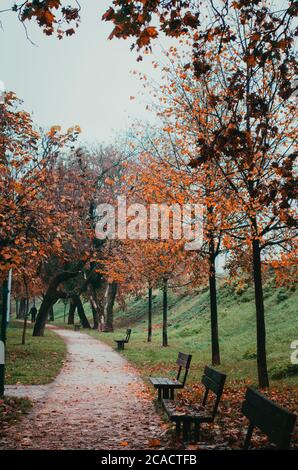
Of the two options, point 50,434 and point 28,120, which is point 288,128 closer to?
point 28,120

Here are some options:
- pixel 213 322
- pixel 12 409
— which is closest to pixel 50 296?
pixel 213 322

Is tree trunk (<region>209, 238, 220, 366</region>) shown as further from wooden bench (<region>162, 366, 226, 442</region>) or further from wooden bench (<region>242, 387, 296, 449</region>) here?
wooden bench (<region>242, 387, 296, 449</region>)

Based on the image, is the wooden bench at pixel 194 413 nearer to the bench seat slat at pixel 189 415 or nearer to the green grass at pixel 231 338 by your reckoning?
the bench seat slat at pixel 189 415

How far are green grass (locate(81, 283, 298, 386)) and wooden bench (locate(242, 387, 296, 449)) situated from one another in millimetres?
6880

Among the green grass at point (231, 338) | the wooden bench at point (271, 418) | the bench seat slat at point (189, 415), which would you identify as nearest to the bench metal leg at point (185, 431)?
the bench seat slat at point (189, 415)

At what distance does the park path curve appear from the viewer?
20.8 feet

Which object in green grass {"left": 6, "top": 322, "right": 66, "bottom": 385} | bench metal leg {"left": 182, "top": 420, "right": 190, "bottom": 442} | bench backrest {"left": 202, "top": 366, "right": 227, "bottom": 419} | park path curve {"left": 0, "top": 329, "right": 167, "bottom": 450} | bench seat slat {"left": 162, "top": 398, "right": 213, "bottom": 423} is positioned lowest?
green grass {"left": 6, "top": 322, "right": 66, "bottom": 385}

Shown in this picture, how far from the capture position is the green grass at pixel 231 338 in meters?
14.2

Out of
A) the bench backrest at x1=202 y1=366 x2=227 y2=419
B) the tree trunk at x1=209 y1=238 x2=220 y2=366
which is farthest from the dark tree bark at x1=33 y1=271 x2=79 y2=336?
the bench backrest at x1=202 y1=366 x2=227 y2=419

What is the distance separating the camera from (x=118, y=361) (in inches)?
682

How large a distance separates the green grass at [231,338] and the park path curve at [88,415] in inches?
87.8

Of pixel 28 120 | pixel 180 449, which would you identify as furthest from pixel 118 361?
pixel 180 449

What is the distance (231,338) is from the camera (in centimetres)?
2253
